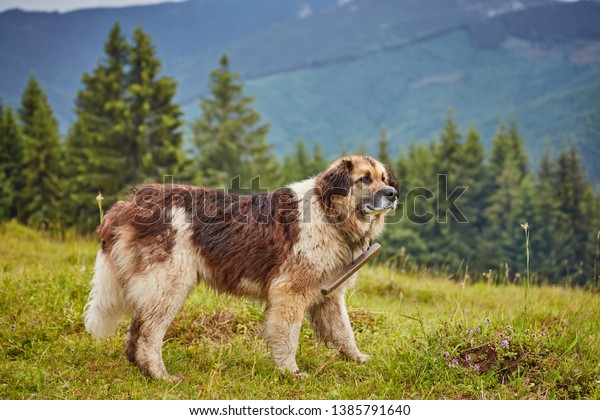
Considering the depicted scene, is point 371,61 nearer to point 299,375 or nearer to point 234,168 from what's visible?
point 234,168

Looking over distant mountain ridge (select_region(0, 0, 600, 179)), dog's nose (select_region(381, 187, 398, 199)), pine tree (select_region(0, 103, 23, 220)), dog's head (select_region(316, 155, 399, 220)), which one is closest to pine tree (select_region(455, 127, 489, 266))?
distant mountain ridge (select_region(0, 0, 600, 179))

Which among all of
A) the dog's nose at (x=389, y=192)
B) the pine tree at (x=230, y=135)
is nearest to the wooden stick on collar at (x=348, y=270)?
the dog's nose at (x=389, y=192)

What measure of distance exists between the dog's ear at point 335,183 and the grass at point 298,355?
1260mm

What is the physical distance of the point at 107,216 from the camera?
534cm

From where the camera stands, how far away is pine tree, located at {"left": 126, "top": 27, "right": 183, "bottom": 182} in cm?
2867

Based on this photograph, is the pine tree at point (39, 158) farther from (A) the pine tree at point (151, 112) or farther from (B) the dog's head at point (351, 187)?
(B) the dog's head at point (351, 187)

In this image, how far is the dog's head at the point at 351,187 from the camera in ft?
17.4

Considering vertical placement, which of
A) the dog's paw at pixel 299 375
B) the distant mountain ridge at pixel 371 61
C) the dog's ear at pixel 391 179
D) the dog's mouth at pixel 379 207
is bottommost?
the dog's paw at pixel 299 375

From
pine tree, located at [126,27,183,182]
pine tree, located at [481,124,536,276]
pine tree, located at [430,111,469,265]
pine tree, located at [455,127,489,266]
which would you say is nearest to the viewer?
pine tree, located at [126,27,183,182]

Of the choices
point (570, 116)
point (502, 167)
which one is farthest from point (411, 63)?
point (502, 167)

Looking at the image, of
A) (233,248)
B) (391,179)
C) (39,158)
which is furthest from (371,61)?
(233,248)

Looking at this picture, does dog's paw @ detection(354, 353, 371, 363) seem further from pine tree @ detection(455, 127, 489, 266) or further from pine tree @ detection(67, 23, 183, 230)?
pine tree @ detection(455, 127, 489, 266)

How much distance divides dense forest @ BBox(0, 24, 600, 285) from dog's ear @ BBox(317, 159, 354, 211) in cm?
1698

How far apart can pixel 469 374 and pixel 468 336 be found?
1.27 ft
